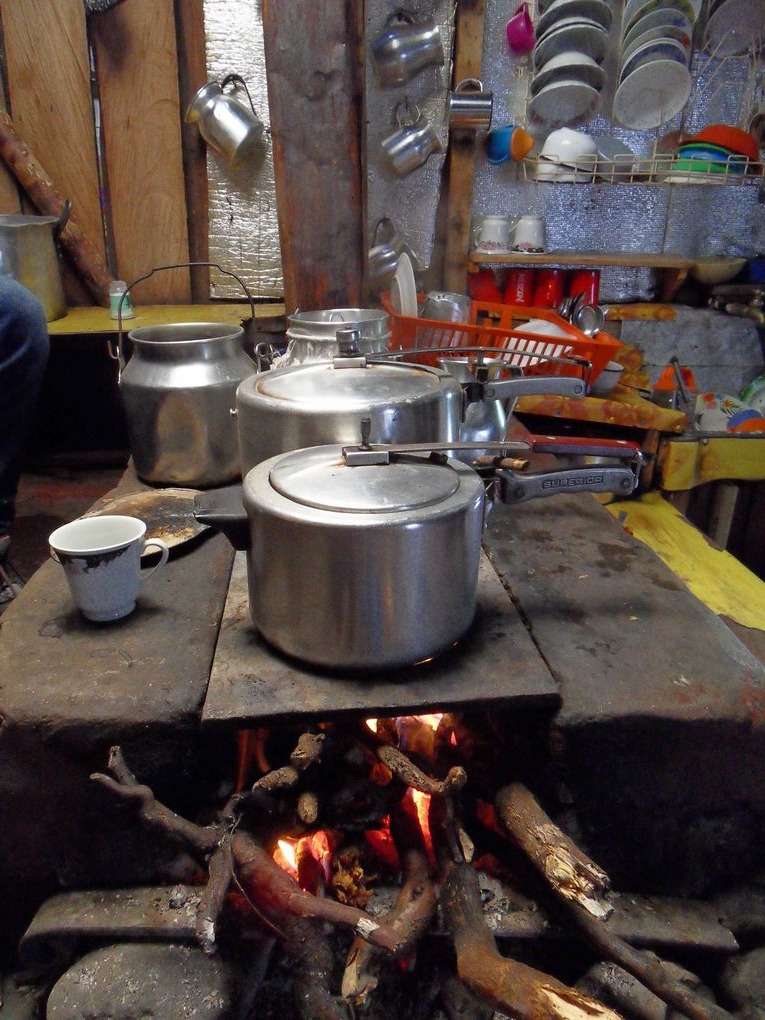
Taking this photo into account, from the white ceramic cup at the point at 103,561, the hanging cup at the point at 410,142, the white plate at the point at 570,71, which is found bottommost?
the white ceramic cup at the point at 103,561

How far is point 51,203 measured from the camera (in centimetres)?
310

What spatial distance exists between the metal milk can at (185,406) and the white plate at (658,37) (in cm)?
220

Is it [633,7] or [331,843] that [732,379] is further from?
[331,843]

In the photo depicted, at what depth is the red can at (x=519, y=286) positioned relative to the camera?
330cm

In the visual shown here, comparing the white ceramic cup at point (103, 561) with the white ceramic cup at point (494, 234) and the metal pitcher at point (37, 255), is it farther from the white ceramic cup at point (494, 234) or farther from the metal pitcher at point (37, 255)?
the white ceramic cup at point (494, 234)

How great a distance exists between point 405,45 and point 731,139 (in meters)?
1.42

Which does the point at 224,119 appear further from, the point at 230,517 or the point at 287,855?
the point at 287,855

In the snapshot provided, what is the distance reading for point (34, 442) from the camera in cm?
348

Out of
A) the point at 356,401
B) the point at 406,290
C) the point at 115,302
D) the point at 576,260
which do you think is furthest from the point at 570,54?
the point at 356,401

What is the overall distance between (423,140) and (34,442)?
2328mm

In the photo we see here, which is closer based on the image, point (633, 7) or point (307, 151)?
point (307, 151)

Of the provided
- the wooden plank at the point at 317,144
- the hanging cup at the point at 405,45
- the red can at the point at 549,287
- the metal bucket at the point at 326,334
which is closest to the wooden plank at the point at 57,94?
the hanging cup at the point at 405,45

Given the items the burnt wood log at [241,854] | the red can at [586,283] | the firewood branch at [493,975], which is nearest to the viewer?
the firewood branch at [493,975]

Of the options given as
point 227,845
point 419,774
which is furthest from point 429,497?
point 227,845
